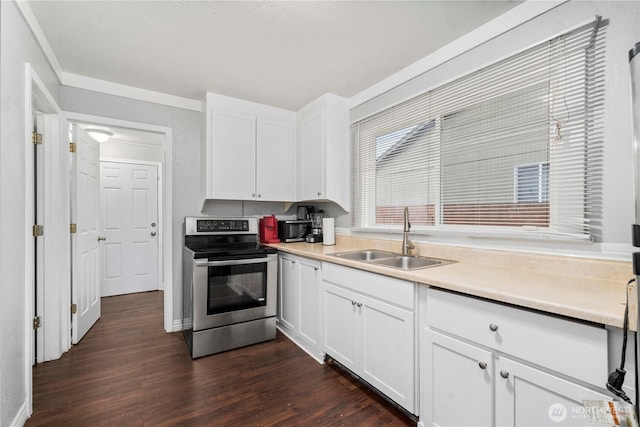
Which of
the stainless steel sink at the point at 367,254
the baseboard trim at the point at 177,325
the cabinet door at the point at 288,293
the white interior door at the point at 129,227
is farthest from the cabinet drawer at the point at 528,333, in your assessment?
the white interior door at the point at 129,227

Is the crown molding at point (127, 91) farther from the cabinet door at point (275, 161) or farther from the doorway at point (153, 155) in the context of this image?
the cabinet door at point (275, 161)

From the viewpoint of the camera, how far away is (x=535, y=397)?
1136 mm

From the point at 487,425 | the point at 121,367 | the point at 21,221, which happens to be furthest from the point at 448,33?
the point at 121,367

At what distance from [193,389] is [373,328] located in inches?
51.6

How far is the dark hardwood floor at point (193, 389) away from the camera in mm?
1729

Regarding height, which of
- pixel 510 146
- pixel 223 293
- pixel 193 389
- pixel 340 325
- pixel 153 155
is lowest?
pixel 193 389

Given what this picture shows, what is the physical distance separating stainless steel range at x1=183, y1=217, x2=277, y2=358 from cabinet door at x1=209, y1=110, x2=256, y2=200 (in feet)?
1.33

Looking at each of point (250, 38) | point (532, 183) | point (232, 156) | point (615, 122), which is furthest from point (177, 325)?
point (615, 122)

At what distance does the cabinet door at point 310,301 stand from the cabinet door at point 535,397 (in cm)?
140

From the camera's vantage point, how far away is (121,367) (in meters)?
2.32

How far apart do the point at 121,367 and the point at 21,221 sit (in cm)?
134

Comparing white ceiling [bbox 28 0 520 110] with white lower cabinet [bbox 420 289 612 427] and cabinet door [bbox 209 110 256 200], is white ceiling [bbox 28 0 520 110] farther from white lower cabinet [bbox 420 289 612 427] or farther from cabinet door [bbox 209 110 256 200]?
white lower cabinet [bbox 420 289 612 427]

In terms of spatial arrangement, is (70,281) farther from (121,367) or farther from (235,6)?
(235,6)

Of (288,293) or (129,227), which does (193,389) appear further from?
(129,227)
